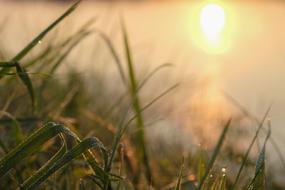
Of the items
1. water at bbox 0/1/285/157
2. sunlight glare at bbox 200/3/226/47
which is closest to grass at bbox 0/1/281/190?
water at bbox 0/1/285/157

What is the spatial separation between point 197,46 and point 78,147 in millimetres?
4190

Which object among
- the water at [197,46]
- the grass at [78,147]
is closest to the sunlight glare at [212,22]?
the water at [197,46]

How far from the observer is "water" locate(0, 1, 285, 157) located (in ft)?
10.6

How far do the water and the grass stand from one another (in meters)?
0.61

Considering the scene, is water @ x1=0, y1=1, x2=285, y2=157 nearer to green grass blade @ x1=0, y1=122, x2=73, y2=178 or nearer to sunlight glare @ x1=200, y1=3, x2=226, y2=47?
sunlight glare @ x1=200, y1=3, x2=226, y2=47

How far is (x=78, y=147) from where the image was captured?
977mm

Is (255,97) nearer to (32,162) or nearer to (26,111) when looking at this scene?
(26,111)

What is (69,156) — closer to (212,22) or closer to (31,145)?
(31,145)

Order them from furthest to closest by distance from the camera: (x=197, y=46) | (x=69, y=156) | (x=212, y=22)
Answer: (x=212, y=22)
(x=197, y=46)
(x=69, y=156)

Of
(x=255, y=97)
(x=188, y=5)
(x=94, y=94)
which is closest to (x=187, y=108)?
(x=94, y=94)

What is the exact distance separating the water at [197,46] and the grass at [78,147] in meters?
0.61

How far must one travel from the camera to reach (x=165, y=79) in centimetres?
311

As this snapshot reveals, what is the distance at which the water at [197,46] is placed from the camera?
3.24 meters

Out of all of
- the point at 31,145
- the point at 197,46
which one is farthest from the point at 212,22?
the point at 31,145
